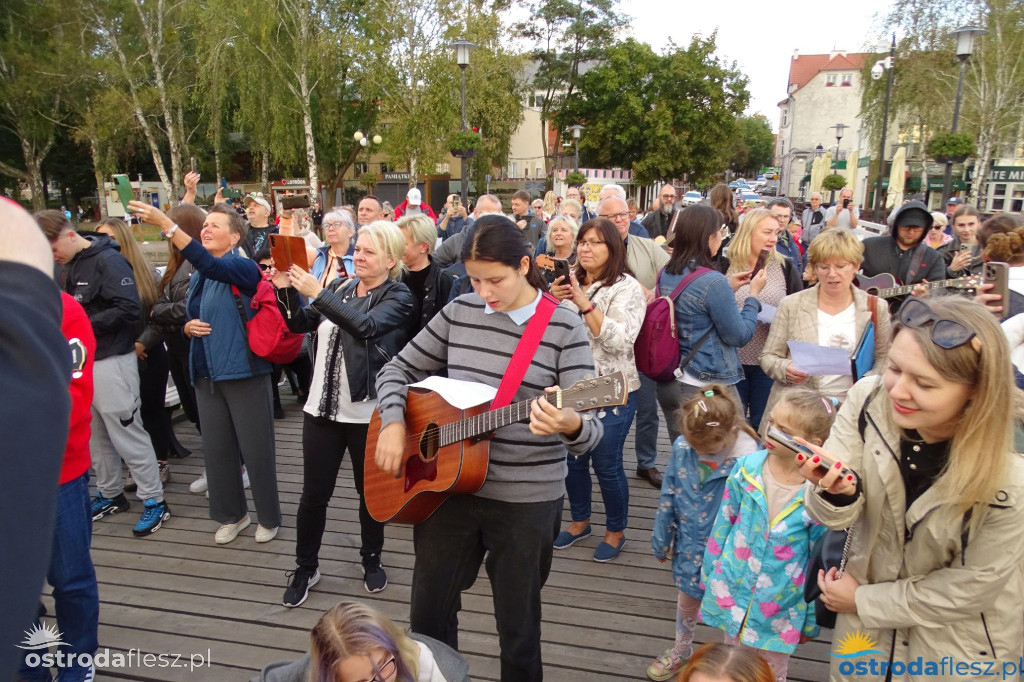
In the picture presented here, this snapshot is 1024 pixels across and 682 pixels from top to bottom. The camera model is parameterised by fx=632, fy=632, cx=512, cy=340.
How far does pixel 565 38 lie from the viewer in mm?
40344

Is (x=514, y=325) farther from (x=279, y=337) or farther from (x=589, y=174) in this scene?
(x=589, y=174)

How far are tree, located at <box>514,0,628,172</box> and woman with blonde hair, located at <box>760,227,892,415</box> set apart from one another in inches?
1555

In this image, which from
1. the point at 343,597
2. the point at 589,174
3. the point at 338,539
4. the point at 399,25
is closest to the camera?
the point at 343,597

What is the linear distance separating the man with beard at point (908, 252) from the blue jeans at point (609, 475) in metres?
2.40

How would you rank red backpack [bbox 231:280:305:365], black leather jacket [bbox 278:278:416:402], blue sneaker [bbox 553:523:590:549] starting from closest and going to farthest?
black leather jacket [bbox 278:278:416:402] < red backpack [bbox 231:280:305:365] < blue sneaker [bbox 553:523:590:549]

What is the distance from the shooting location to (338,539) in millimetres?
4070

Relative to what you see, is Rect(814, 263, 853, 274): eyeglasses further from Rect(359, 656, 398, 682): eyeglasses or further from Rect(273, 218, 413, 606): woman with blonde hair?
Rect(359, 656, 398, 682): eyeglasses

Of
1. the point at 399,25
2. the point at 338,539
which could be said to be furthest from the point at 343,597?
the point at 399,25

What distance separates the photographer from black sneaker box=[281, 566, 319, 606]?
3363 mm

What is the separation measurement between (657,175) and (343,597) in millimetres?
37034

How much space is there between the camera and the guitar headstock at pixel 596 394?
183 centimetres

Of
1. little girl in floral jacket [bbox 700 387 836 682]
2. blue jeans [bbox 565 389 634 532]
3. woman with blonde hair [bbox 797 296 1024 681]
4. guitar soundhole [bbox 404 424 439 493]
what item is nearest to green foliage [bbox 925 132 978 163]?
blue jeans [bbox 565 389 634 532]

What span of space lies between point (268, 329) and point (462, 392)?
1934mm

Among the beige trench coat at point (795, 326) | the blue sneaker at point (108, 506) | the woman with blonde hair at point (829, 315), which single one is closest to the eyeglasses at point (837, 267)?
the woman with blonde hair at point (829, 315)
